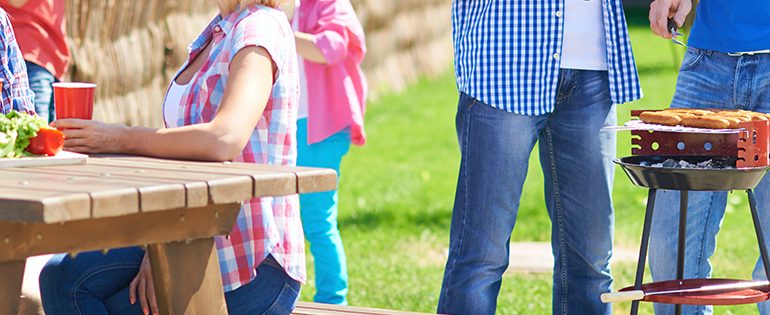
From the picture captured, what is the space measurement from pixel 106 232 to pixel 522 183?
155cm

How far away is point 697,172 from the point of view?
3297 mm

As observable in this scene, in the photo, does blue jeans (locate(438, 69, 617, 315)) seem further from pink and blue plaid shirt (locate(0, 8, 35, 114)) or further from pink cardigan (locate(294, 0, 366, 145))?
pink cardigan (locate(294, 0, 366, 145))

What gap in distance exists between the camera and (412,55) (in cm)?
1516

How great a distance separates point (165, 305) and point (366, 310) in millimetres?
1259

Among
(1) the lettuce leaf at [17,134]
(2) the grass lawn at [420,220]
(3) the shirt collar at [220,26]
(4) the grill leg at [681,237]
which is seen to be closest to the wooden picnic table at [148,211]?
(1) the lettuce leaf at [17,134]

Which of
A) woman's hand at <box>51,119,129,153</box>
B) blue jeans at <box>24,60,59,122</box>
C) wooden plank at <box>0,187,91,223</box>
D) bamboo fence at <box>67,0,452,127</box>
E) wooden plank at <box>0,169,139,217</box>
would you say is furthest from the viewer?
bamboo fence at <box>67,0,452,127</box>

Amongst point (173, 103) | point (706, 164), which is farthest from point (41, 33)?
point (706, 164)

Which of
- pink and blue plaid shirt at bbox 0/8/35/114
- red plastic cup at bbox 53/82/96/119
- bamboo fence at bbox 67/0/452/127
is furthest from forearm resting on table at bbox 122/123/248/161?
bamboo fence at bbox 67/0/452/127

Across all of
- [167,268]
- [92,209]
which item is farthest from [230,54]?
[92,209]

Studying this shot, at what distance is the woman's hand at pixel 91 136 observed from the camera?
10.5ft

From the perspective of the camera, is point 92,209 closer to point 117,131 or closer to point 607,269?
point 117,131

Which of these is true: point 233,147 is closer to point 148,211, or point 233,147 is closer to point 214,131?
point 214,131

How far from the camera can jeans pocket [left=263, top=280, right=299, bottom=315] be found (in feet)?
10.7

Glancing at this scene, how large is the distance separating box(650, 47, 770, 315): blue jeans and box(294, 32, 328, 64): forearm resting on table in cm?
169
